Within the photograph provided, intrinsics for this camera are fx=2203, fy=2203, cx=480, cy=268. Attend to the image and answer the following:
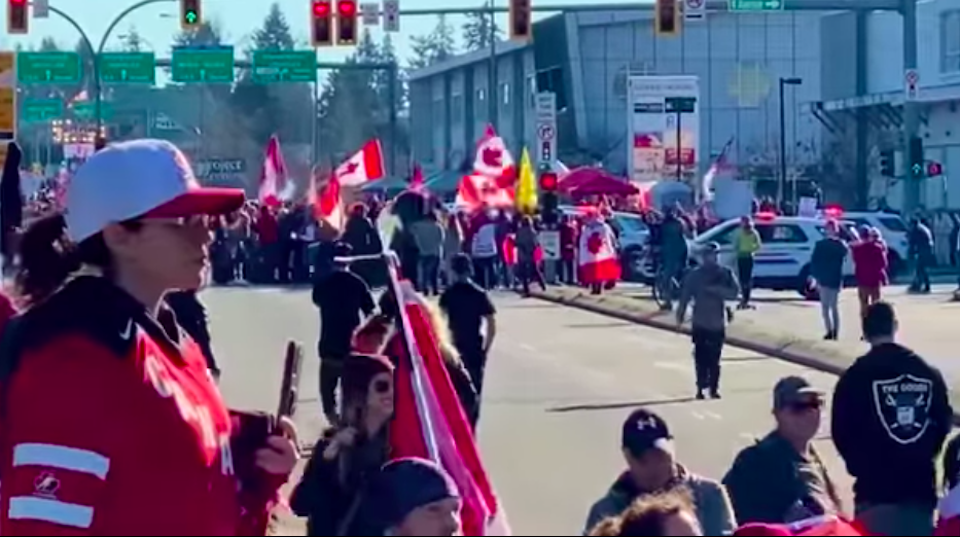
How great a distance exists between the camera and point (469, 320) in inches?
609

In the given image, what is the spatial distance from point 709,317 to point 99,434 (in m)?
16.9

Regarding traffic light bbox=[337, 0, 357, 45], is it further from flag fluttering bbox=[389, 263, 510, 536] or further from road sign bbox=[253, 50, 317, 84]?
flag fluttering bbox=[389, 263, 510, 536]

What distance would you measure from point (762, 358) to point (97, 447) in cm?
2241

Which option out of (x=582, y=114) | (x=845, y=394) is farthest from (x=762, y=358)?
(x=582, y=114)

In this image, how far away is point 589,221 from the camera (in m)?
39.2

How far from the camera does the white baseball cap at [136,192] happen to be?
13.1 feet

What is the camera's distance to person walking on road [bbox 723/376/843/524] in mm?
8039

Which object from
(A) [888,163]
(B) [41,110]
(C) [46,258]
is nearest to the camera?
(C) [46,258]

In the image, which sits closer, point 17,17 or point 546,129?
point 17,17

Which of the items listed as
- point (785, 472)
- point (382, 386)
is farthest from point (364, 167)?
point (382, 386)

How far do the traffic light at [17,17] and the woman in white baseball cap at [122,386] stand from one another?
30093 mm

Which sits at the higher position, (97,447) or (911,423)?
(97,447)

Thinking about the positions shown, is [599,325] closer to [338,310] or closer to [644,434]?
[338,310]

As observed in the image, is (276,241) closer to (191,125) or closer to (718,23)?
(191,125)
